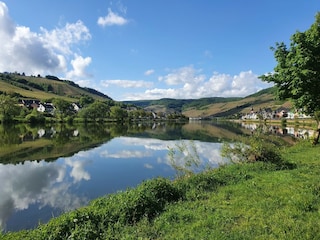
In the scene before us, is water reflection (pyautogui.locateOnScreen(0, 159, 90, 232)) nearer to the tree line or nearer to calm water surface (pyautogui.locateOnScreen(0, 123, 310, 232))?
calm water surface (pyautogui.locateOnScreen(0, 123, 310, 232))

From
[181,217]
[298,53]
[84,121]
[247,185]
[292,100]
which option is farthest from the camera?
[84,121]

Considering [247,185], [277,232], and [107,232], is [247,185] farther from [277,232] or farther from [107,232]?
[107,232]

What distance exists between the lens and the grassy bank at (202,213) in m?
8.40

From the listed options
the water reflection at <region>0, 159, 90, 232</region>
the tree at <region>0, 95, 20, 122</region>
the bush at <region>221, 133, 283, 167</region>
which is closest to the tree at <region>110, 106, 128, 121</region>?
the tree at <region>0, 95, 20, 122</region>

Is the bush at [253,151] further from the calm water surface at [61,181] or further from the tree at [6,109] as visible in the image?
the tree at [6,109]

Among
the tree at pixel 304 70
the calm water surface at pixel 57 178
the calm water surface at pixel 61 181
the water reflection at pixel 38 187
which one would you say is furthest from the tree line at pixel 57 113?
the tree at pixel 304 70

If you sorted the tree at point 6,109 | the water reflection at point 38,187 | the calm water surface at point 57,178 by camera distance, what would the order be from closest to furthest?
the calm water surface at point 57,178 → the water reflection at point 38,187 → the tree at point 6,109

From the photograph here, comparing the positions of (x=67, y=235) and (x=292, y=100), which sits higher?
(x=292, y=100)

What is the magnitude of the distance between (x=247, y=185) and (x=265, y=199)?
2564mm

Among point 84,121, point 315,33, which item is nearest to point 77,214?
point 315,33

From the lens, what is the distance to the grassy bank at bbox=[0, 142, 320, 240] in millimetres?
8398

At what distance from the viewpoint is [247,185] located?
45.6 feet

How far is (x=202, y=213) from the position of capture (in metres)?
10.4

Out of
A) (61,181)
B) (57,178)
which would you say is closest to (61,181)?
(61,181)
